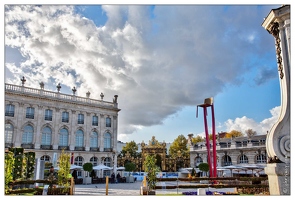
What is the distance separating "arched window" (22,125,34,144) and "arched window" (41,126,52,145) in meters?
1.47

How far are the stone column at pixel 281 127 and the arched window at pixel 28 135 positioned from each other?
31.7 meters

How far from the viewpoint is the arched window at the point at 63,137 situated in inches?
1427

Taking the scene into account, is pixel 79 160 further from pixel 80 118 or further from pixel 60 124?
pixel 80 118

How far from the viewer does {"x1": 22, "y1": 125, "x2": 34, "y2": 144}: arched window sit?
3338 cm

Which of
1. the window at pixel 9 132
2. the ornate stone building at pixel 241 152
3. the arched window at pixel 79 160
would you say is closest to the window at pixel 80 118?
the arched window at pixel 79 160

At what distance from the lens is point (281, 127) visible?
7.53 meters

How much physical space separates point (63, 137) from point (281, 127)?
32.9 metres

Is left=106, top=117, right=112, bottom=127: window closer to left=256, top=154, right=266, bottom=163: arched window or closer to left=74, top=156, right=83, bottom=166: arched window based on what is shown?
left=74, top=156, right=83, bottom=166: arched window

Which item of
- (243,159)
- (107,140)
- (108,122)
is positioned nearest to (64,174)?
(107,140)

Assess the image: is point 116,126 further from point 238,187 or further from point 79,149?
point 238,187

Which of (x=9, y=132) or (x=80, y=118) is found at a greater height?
(x=80, y=118)

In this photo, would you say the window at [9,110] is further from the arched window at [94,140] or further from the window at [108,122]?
the window at [108,122]
